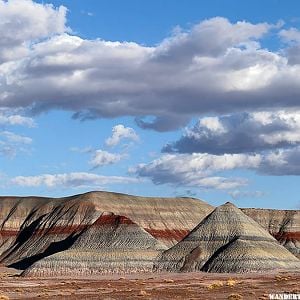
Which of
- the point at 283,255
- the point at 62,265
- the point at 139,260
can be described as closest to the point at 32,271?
the point at 62,265

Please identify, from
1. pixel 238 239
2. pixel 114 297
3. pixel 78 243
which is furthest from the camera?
pixel 78 243

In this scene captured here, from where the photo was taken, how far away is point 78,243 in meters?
185

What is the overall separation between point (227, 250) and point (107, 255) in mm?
26487

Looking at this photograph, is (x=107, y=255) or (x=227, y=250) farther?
(x=107, y=255)

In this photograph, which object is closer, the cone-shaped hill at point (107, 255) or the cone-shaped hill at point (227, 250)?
the cone-shaped hill at point (227, 250)

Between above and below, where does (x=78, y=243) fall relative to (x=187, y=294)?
above

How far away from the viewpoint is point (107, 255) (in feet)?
548

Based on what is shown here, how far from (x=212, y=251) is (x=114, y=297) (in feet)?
292

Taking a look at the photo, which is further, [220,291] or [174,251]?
[174,251]

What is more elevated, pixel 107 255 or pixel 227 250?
pixel 107 255

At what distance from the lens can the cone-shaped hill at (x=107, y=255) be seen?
160 metres

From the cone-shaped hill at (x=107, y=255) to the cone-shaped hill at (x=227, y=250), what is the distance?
525 centimetres

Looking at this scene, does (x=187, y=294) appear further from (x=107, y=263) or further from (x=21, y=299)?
(x=107, y=263)

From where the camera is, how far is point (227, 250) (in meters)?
158
